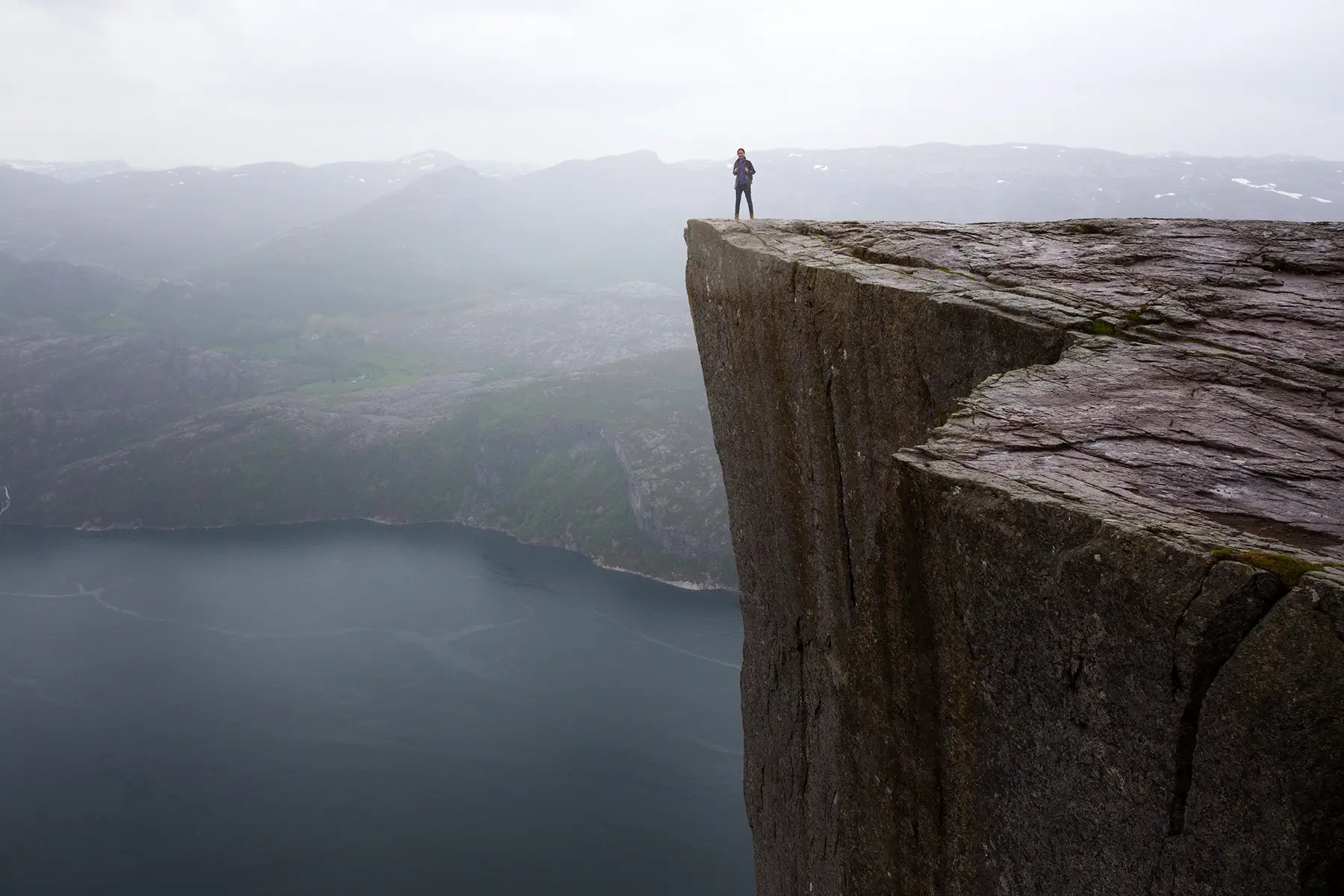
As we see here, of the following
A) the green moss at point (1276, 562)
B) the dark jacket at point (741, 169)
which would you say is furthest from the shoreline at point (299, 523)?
the green moss at point (1276, 562)

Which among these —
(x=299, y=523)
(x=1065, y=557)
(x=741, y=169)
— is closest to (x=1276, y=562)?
(x=1065, y=557)

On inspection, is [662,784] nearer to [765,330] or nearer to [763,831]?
[763,831]

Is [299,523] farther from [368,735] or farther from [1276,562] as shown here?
[1276,562]

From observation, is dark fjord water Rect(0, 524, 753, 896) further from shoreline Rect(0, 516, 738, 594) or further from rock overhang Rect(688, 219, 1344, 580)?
rock overhang Rect(688, 219, 1344, 580)

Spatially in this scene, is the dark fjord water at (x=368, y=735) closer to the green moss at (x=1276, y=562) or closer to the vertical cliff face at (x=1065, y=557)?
the vertical cliff face at (x=1065, y=557)

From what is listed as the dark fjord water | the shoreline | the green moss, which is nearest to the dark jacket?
the green moss

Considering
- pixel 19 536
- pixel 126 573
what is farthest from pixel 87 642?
pixel 19 536
